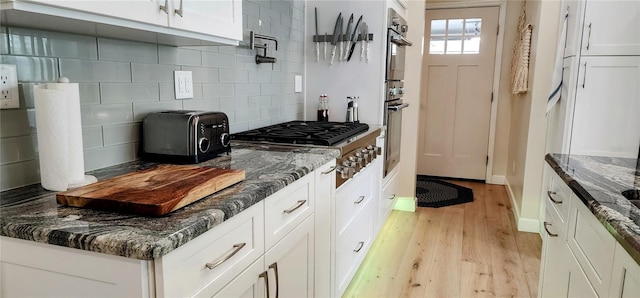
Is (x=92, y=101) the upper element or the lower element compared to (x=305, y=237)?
upper

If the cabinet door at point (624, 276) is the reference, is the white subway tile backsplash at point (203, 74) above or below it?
above

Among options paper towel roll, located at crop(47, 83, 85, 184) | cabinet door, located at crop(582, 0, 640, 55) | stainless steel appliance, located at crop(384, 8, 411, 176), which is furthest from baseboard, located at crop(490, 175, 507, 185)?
paper towel roll, located at crop(47, 83, 85, 184)

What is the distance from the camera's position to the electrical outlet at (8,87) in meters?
1.09

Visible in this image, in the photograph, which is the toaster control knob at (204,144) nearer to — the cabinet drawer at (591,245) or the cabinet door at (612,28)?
the cabinet drawer at (591,245)

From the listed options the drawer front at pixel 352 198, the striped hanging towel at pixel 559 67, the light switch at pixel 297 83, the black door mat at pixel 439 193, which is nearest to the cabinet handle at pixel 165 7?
the drawer front at pixel 352 198

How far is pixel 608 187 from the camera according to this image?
1.30 m

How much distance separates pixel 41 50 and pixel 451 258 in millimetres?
2598

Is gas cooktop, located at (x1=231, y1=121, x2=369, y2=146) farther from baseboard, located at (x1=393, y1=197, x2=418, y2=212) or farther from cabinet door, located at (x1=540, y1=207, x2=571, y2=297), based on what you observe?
baseboard, located at (x1=393, y1=197, x2=418, y2=212)

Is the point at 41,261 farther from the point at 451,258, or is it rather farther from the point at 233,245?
the point at 451,258

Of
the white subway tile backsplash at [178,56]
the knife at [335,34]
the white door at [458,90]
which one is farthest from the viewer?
the white door at [458,90]

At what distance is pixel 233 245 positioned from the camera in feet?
3.60

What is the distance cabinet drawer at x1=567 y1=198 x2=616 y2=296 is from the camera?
3.41ft

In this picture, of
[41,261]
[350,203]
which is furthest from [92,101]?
[350,203]

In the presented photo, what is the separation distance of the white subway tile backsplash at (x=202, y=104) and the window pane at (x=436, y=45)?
3.57 metres
